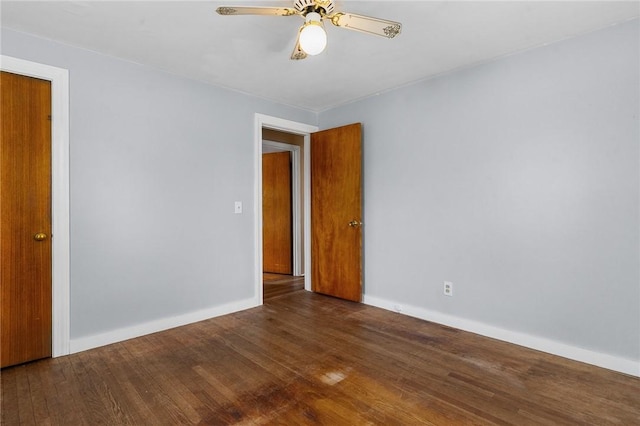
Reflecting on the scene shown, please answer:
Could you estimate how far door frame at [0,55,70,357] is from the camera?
2.40 m

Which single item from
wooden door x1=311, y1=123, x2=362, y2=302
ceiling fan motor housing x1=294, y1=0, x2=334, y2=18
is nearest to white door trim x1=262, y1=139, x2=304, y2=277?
wooden door x1=311, y1=123, x2=362, y2=302

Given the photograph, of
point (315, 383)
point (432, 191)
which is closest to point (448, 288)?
point (432, 191)

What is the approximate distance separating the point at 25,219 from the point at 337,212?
9.13 ft

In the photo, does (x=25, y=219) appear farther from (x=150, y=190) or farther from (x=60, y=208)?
(x=150, y=190)

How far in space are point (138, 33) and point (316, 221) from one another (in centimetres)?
260

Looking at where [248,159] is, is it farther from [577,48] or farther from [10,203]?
[577,48]

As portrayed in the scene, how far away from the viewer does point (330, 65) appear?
2.83m

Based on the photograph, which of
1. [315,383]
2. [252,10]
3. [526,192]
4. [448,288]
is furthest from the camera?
[448,288]

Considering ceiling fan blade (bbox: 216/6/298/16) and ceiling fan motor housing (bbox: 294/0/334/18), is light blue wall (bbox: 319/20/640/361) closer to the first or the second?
ceiling fan motor housing (bbox: 294/0/334/18)

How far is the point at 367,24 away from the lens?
1818 millimetres

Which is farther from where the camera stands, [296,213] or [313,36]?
[296,213]

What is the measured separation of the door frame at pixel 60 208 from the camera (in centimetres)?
240

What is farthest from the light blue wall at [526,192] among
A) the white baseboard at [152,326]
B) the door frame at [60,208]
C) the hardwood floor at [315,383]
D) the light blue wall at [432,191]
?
the door frame at [60,208]

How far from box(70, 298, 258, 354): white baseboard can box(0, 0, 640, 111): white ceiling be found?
7.47 ft
